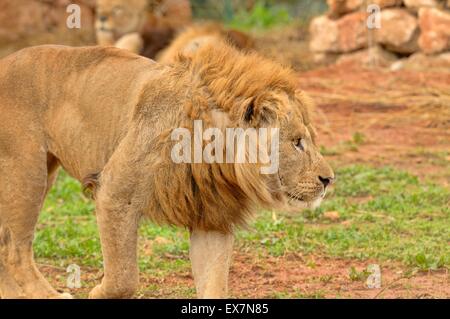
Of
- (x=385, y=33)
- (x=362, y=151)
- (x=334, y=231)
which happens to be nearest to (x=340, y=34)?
(x=385, y=33)

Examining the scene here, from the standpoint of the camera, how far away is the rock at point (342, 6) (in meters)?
12.2

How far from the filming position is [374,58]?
39.7 feet

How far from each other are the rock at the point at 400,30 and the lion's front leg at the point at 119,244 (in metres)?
7.55

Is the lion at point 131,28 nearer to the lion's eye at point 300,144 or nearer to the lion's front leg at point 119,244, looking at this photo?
the lion's front leg at point 119,244

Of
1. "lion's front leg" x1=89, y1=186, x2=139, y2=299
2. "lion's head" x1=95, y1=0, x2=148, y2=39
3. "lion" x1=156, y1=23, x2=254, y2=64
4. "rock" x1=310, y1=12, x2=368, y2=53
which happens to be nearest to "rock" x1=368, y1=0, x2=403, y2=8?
"rock" x1=310, y1=12, x2=368, y2=53

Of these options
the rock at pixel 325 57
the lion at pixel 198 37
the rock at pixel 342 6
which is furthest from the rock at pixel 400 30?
the lion at pixel 198 37

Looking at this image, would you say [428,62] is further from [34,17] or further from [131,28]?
[34,17]

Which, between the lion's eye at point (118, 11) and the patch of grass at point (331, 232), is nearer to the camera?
the patch of grass at point (331, 232)

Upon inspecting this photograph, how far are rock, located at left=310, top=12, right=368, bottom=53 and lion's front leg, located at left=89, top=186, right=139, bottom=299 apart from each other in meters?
7.76

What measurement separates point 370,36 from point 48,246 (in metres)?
6.32

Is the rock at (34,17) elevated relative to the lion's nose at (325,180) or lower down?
elevated

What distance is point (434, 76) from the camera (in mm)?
10852

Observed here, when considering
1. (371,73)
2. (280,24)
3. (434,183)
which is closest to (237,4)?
(280,24)

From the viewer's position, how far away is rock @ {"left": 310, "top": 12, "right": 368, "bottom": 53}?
12.1 metres
